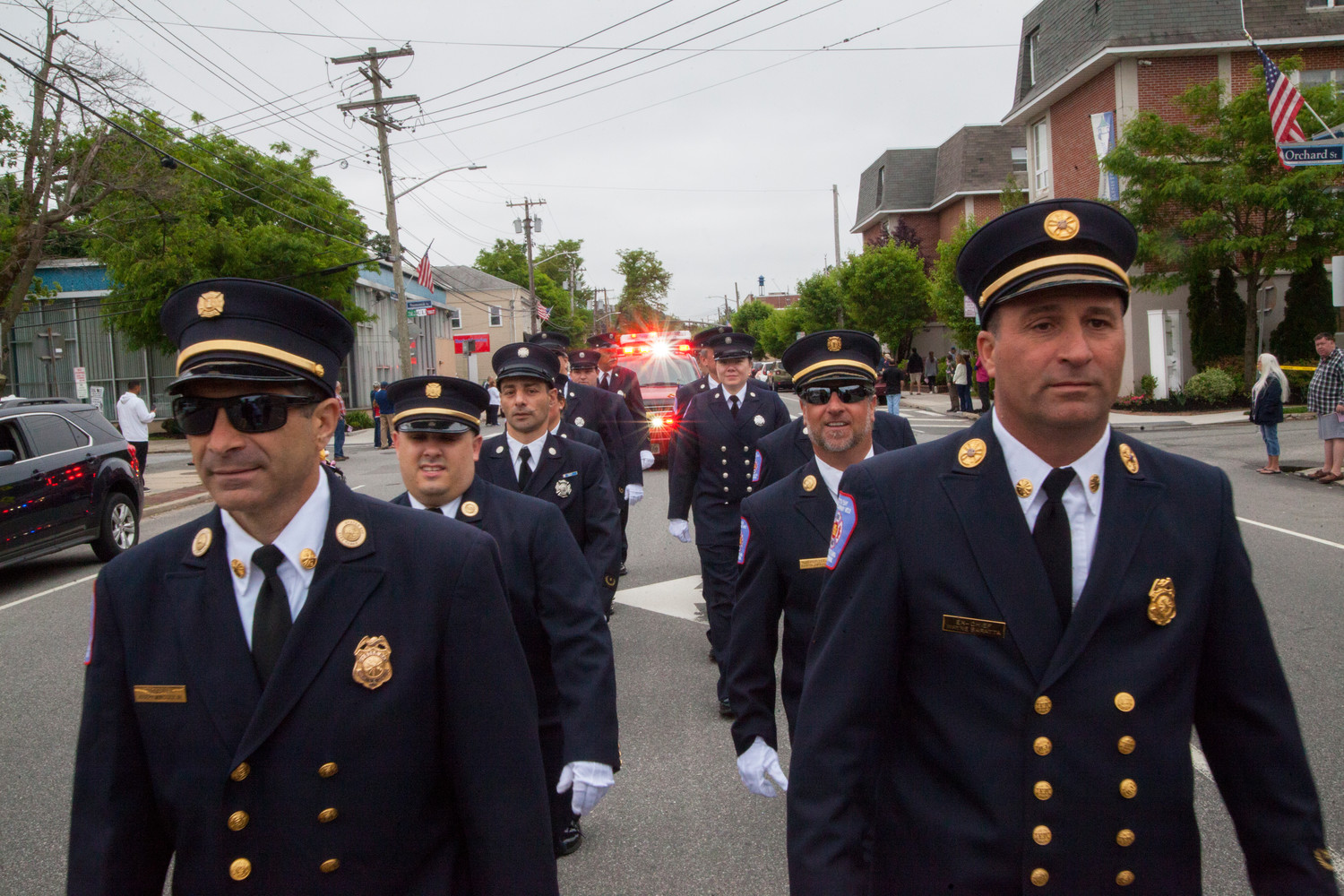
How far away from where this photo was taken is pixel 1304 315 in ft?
92.0

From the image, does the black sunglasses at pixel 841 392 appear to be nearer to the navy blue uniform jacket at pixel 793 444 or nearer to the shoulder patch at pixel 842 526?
the navy blue uniform jacket at pixel 793 444

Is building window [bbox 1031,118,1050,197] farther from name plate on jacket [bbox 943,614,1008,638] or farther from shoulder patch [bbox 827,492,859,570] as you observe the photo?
name plate on jacket [bbox 943,614,1008,638]

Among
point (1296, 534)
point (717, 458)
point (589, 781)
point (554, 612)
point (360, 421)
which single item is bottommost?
point (1296, 534)

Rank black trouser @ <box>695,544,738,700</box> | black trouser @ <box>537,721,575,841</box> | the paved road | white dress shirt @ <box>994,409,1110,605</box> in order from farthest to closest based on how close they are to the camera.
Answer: black trouser @ <box>695,544,738,700</box>
the paved road
black trouser @ <box>537,721,575,841</box>
white dress shirt @ <box>994,409,1110,605</box>

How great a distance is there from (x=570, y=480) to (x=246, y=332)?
3.35 meters

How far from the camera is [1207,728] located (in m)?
1.90

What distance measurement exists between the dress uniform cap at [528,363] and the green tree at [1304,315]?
94.9 ft

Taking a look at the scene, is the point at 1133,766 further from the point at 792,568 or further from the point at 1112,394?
the point at 792,568

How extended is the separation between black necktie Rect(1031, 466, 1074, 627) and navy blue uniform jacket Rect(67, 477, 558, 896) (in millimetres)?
1057

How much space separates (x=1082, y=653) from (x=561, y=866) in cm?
301

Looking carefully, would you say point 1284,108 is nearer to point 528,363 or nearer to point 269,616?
point 528,363

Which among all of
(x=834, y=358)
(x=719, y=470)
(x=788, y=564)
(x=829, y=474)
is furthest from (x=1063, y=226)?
(x=719, y=470)


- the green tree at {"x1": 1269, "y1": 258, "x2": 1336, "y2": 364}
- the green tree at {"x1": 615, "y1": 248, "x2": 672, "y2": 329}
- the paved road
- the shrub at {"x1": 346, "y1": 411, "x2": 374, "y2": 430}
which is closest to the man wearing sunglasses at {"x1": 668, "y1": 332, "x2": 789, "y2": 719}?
the paved road

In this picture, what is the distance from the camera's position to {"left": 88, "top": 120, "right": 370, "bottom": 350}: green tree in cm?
3108
